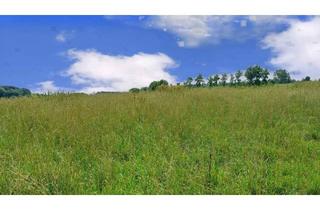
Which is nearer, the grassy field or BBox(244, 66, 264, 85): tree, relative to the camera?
the grassy field

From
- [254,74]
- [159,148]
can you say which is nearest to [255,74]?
[254,74]

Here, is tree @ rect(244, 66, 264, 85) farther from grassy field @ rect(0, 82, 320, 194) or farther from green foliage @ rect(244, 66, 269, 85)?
grassy field @ rect(0, 82, 320, 194)

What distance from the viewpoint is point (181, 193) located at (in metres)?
3.94

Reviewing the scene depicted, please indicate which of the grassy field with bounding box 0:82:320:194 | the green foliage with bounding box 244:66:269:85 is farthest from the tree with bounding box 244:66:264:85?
the grassy field with bounding box 0:82:320:194

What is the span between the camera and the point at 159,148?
5.29 metres

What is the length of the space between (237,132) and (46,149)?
3.14 m

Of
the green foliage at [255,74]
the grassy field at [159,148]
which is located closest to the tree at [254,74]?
the green foliage at [255,74]

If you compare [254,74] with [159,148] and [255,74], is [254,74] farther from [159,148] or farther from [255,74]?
[159,148]

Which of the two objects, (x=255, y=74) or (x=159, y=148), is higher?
(x=255, y=74)

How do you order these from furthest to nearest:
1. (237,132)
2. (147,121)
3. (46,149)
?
1. (147,121)
2. (237,132)
3. (46,149)

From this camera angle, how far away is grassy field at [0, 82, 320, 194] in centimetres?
407

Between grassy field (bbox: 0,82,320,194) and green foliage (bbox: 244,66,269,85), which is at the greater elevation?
green foliage (bbox: 244,66,269,85)
